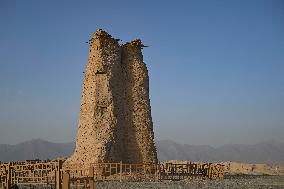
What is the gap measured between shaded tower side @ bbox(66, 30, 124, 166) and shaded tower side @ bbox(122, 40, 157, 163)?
3.14 feet

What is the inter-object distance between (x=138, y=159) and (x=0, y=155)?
166180 mm

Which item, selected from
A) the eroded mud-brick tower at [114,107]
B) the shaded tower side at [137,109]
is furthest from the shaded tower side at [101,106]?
the shaded tower side at [137,109]

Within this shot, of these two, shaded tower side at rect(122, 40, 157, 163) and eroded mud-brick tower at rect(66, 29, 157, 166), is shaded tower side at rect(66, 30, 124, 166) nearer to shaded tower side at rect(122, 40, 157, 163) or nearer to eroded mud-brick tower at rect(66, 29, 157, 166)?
eroded mud-brick tower at rect(66, 29, 157, 166)

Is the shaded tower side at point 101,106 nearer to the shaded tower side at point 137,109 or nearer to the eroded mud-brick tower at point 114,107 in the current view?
the eroded mud-brick tower at point 114,107

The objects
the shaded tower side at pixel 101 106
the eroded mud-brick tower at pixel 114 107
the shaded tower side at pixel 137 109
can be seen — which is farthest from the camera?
the shaded tower side at pixel 137 109

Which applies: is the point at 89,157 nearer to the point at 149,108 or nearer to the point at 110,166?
the point at 110,166

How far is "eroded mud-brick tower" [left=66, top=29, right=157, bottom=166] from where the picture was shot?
37.7 m

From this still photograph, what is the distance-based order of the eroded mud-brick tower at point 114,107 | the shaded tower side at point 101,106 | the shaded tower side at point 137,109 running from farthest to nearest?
the shaded tower side at point 137,109 → the eroded mud-brick tower at point 114,107 → the shaded tower side at point 101,106

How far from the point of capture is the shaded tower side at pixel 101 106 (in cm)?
3722

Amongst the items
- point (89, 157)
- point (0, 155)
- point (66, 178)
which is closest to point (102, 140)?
point (89, 157)

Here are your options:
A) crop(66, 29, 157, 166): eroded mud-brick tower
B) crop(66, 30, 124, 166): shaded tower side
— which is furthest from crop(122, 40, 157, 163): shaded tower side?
crop(66, 30, 124, 166): shaded tower side

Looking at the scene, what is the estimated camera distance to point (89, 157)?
3688 centimetres

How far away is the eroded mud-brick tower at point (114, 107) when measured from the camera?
37688 millimetres

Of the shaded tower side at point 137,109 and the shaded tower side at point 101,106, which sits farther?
the shaded tower side at point 137,109
